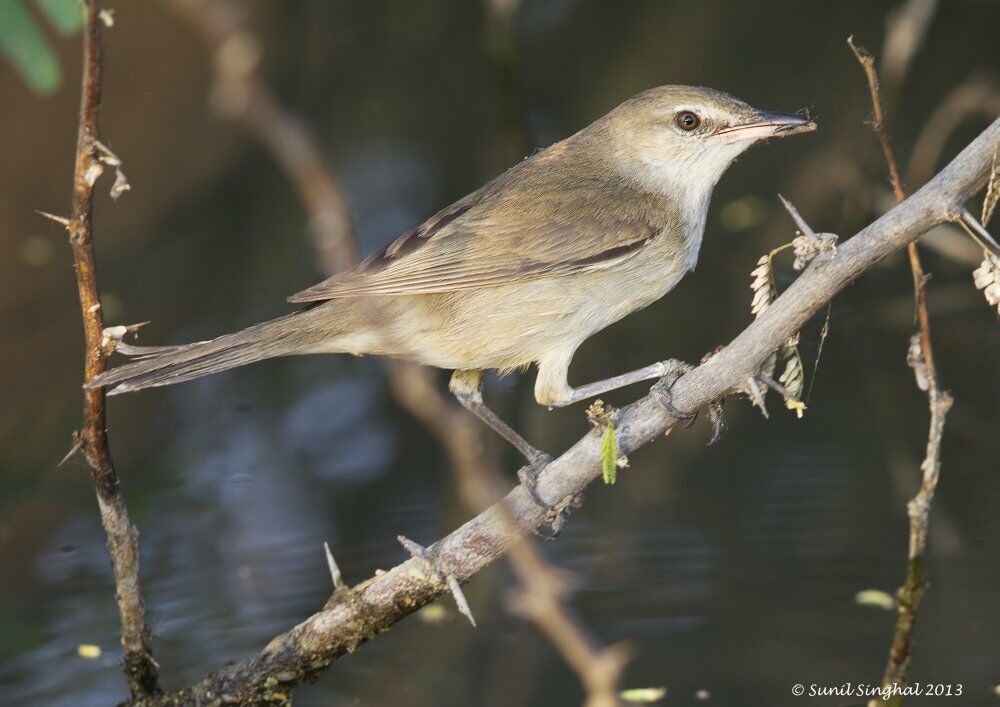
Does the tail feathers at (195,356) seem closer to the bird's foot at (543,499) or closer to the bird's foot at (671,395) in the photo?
the bird's foot at (543,499)

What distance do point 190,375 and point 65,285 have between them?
152 inches

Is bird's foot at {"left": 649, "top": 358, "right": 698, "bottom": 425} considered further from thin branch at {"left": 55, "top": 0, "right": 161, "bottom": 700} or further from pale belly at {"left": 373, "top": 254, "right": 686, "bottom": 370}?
thin branch at {"left": 55, "top": 0, "right": 161, "bottom": 700}

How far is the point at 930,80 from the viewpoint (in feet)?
27.9

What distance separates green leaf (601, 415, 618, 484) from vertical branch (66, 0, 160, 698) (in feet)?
4.45

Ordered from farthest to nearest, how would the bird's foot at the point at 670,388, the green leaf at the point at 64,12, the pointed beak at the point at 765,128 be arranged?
1. the pointed beak at the point at 765,128
2. the bird's foot at the point at 670,388
3. the green leaf at the point at 64,12

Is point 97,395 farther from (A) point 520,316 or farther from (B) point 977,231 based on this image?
(B) point 977,231

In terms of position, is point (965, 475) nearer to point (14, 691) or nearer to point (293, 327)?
point (293, 327)

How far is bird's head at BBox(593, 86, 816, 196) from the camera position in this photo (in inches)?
165

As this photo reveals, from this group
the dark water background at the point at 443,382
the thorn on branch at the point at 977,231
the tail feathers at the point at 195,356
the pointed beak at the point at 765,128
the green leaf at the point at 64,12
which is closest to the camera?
the thorn on branch at the point at 977,231

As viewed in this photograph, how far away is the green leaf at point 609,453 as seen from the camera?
3.09 m

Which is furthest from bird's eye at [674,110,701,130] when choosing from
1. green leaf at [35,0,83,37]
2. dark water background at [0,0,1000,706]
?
green leaf at [35,0,83,37]

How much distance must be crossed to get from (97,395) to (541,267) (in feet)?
4.85

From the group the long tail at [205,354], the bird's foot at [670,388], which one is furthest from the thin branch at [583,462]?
the long tail at [205,354]

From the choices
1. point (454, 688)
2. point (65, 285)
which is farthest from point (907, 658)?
point (65, 285)
